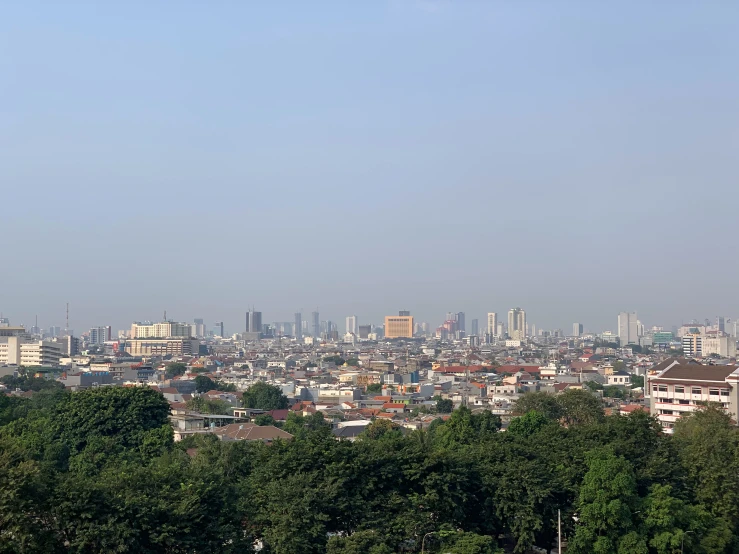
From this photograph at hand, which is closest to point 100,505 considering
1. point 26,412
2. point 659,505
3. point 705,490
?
point 659,505

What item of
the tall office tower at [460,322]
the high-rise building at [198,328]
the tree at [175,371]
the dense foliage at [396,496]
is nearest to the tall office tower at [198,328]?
the high-rise building at [198,328]

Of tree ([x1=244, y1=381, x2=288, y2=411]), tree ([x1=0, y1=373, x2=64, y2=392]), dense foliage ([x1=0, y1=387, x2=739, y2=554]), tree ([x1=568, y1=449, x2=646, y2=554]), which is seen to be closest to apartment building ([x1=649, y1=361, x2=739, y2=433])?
dense foliage ([x1=0, y1=387, x2=739, y2=554])

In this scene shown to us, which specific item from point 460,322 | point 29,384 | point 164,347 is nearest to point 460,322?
point 460,322

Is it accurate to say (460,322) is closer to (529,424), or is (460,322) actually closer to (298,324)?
(298,324)

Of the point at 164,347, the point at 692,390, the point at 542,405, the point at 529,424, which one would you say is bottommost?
the point at 164,347

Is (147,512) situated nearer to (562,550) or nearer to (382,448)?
(382,448)

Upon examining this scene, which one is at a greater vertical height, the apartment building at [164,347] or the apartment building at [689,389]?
the apartment building at [689,389]

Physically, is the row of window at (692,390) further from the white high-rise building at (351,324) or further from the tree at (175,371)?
the white high-rise building at (351,324)
